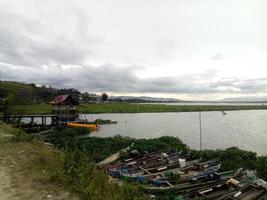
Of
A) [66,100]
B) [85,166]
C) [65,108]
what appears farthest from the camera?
[65,108]

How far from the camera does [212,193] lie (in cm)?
1279

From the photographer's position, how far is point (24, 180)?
9.41 m

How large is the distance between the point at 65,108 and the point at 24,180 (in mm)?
39929

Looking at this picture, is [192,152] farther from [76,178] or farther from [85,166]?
[76,178]

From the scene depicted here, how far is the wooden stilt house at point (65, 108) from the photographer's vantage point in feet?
156

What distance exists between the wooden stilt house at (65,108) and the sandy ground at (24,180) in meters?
34.4

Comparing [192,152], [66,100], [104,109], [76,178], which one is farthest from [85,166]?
[104,109]

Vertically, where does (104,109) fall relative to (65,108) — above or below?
below

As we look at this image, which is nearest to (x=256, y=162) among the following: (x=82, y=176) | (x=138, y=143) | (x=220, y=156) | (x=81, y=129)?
(x=220, y=156)

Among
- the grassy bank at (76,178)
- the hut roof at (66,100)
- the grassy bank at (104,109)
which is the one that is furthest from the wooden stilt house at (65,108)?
the grassy bank at (76,178)

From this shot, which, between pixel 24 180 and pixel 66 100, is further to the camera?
pixel 66 100

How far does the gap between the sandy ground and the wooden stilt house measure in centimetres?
3442

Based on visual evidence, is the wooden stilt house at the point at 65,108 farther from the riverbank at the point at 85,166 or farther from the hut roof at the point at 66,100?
the riverbank at the point at 85,166

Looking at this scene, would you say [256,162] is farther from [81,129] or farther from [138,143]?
[81,129]
